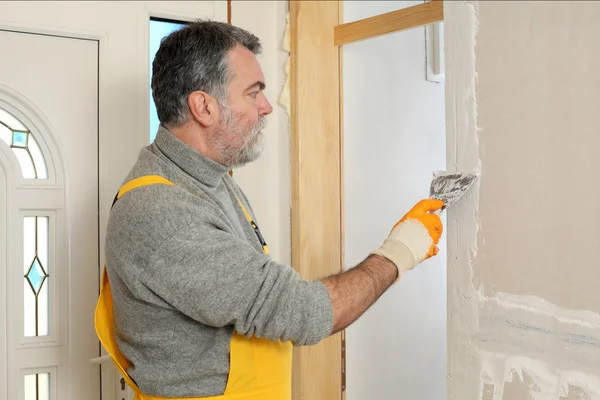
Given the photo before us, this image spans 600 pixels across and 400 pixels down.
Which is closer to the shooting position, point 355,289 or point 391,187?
point 355,289

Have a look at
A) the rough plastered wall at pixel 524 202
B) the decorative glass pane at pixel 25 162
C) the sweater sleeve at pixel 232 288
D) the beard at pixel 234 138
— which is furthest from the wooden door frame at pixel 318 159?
the sweater sleeve at pixel 232 288

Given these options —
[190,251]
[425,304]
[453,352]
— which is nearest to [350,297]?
[190,251]

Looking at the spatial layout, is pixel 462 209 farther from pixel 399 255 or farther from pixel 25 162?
pixel 25 162

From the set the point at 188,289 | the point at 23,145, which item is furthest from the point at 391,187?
the point at 188,289

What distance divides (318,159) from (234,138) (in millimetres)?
823

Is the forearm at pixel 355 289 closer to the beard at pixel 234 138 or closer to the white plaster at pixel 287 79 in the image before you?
the beard at pixel 234 138

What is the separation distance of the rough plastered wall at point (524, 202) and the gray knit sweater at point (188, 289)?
0.54 m

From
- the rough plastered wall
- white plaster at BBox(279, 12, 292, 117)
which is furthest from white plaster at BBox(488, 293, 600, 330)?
white plaster at BBox(279, 12, 292, 117)

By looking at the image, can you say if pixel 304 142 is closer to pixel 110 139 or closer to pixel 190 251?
pixel 110 139

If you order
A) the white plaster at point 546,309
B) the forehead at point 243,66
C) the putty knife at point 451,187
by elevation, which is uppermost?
the forehead at point 243,66

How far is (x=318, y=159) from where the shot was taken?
2.30 metres

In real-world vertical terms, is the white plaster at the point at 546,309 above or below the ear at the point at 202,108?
below

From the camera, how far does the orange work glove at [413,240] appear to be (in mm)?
1436

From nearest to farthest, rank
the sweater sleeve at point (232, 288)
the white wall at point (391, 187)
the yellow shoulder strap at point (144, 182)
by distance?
the sweater sleeve at point (232, 288) → the yellow shoulder strap at point (144, 182) → the white wall at point (391, 187)
